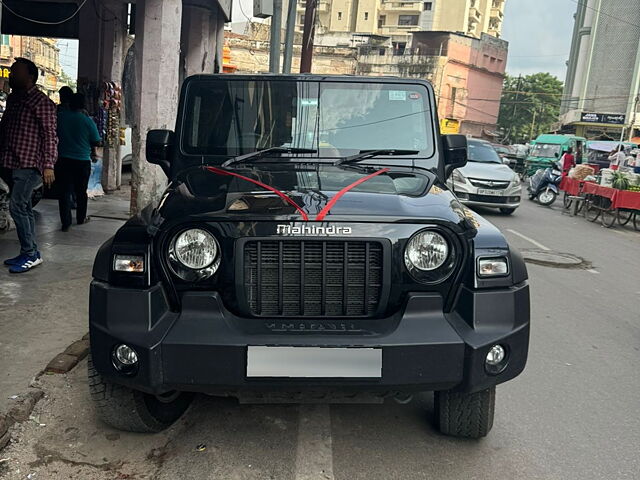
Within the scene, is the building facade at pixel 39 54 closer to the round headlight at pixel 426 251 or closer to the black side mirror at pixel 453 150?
the black side mirror at pixel 453 150

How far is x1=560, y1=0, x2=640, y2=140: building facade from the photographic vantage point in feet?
151

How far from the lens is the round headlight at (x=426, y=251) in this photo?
9.33 feet

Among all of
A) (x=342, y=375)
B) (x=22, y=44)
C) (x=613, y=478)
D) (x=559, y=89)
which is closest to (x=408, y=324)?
(x=342, y=375)

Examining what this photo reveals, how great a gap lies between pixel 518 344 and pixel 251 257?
1272mm

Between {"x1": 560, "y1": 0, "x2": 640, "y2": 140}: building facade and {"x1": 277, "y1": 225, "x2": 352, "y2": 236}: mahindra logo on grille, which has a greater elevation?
{"x1": 560, "y1": 0, "x2": 640, "y2": 140}: building facade

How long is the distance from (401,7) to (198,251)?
7537 cm

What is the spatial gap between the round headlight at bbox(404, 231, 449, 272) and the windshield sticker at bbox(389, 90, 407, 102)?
159 cm

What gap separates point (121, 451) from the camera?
3.12 metres

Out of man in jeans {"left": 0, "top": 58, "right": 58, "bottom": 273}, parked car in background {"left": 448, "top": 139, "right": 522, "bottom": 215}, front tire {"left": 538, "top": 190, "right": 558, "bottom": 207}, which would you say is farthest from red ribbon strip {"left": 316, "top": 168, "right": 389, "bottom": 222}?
front tire {"left": 538, "top": 190, "right": 558, "bottom": 207}

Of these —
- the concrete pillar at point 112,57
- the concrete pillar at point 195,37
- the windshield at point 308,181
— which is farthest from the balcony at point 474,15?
the windshield at point 308,181

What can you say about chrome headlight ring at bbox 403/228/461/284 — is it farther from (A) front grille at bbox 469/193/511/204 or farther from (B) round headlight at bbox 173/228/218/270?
(A) front grille at bbox 469/193/511/204

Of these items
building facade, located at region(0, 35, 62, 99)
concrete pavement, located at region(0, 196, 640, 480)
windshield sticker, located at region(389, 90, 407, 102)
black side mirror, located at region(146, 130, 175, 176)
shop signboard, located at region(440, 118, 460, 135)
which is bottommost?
concrete pavement, located at region(0, 196, 640, 480)

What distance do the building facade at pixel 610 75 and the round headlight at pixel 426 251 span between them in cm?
4561

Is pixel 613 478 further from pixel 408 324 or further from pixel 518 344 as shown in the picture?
pixel 408 324
